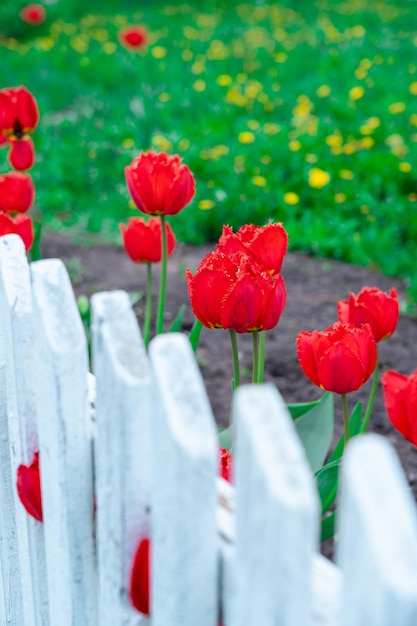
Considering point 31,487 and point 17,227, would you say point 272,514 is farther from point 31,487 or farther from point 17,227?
point 17,227

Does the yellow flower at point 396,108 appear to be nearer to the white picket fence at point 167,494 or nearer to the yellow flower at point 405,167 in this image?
the yellow flower at point 405,167

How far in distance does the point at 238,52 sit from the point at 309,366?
19.7 ft

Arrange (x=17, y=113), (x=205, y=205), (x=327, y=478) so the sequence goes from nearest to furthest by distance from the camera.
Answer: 1. (x=327, y=478)
2. (x=17, y=113)
3. (x=205, y=205)

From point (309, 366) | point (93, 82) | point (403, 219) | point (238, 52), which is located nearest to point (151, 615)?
point (309, 366)

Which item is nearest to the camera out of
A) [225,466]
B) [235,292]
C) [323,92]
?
[225,466]

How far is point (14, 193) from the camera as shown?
1819 mm

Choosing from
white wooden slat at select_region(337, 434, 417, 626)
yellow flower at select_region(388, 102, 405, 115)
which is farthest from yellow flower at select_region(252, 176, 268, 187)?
white wooden slat at select_region(337, 434, 417, 626)

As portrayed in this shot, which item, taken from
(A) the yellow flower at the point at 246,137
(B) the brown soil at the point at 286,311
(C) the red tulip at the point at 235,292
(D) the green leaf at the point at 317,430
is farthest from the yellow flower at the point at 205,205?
(C) the red tulip at the point at 235,292

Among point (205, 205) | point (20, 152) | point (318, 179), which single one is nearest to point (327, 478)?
point (20, 152)

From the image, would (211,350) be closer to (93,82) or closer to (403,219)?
(403,219)

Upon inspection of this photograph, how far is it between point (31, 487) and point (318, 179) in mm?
2993

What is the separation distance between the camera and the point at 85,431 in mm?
870

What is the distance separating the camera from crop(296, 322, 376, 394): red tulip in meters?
1.10

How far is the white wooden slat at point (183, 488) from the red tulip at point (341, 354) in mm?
435
